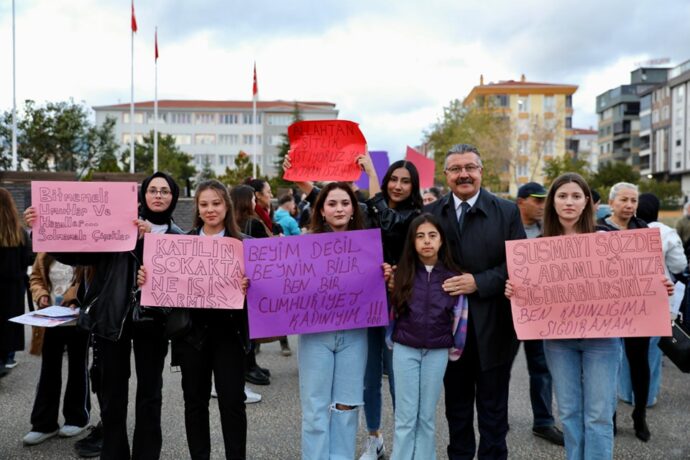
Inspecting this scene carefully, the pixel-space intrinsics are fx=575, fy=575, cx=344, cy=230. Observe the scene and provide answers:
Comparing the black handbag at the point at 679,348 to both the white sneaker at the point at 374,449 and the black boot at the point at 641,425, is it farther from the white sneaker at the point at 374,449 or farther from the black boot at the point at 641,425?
the white sneaker at the point at 374,449

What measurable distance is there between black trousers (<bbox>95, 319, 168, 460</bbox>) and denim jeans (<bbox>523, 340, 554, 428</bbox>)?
302 centimetres

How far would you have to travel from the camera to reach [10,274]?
596 cm

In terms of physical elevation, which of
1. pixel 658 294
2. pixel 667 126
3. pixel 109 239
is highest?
pixel 667 126

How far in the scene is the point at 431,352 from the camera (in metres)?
3.68

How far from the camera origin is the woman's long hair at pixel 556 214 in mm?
3842

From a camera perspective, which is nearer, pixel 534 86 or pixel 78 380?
pixel 78 380

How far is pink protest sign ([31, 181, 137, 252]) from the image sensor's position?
403 centimetres

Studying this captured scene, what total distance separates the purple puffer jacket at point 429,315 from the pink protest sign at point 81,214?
1.98 m

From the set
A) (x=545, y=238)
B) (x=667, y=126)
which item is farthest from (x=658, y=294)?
(x=667, y=126)

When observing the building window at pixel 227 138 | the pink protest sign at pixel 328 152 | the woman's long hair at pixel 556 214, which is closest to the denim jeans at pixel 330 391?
the pink protest sign at pixel 328 152

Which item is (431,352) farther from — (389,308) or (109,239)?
(109,239)

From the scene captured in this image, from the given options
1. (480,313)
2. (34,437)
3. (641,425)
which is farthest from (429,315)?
(34,437)

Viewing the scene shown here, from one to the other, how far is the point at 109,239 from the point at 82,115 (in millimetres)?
29087

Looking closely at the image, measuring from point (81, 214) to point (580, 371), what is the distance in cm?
356
